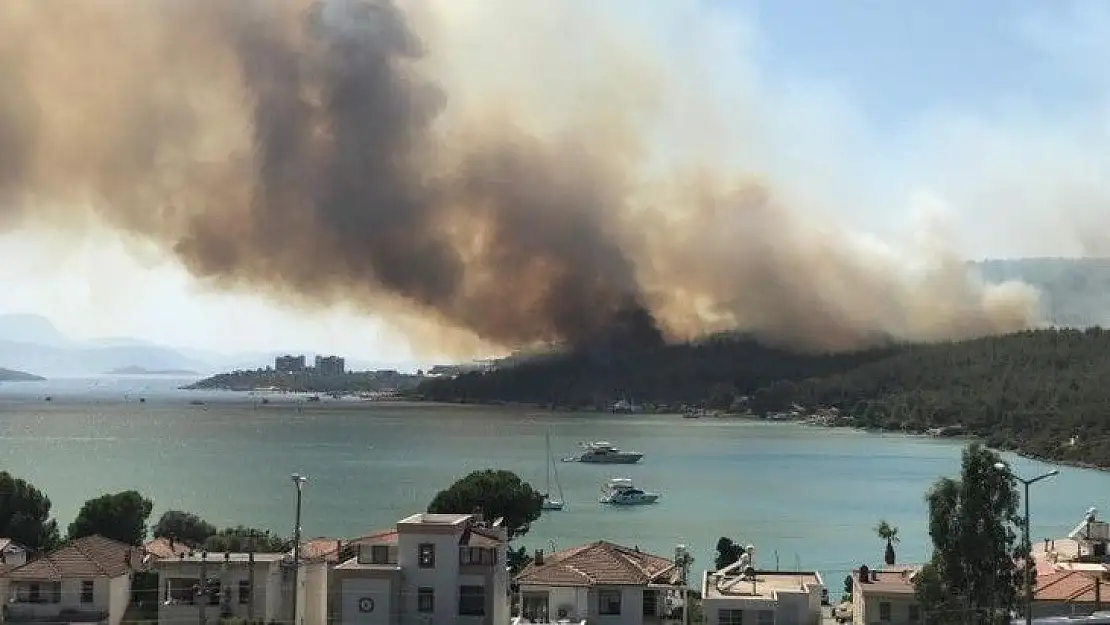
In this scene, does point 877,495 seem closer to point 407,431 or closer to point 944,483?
point 944,483

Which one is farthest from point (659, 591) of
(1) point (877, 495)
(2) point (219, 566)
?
(1) point (877, 495)

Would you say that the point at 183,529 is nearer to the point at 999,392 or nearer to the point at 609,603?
the point at 609,603

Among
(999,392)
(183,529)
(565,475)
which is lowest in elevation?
(565,475)

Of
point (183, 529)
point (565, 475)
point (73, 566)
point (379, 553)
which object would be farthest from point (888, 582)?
point (565, 475)

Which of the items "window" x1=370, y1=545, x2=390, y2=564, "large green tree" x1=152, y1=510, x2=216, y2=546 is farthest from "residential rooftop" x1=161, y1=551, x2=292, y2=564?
"large green tree" x1=152, y1=510, x2=216, y2=546

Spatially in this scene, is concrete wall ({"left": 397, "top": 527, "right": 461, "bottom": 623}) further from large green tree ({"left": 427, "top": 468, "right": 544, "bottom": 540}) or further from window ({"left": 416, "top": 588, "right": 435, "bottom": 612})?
large green tree ({"left": 427, "top": 468, "right": 544, "bottom": 540})

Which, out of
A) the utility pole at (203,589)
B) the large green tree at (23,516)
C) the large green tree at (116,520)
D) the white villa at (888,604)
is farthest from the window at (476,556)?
the large green tree at (116,520)

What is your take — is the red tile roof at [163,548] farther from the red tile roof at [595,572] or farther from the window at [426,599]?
the red tile roof at [595,572]
